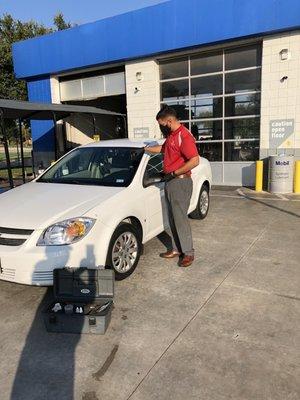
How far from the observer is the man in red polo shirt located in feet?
14.6

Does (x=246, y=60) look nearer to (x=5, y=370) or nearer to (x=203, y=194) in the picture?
(x=203, y=194)

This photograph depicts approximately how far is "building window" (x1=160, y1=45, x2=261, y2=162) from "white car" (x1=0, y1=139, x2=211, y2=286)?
6543 millimetres

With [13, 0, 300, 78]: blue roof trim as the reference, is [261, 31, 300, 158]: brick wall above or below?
below

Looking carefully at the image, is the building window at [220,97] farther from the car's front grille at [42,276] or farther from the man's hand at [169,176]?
the car's front grille at [42,276]

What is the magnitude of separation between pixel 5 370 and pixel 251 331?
6.75ft

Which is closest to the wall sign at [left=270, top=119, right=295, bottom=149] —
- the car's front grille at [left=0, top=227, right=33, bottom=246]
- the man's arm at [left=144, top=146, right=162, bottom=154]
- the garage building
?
the garage building

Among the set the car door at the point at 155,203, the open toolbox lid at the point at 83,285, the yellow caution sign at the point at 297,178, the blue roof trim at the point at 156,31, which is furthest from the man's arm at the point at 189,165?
the blue roof trim at the point at 156,31

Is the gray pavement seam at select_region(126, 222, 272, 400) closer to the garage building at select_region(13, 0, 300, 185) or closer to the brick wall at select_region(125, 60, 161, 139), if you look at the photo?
the garage building at select_region(13, 0, 300, 185)

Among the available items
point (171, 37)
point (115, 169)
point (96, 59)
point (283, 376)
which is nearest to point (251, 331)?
point (283, 376)

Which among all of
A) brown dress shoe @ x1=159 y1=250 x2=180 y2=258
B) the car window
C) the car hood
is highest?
the car window

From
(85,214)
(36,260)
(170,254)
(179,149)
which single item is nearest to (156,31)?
(179,149)

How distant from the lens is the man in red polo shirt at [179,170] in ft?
14.6

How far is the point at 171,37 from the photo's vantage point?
444 inches

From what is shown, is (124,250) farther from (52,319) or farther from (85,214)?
(52,319)
